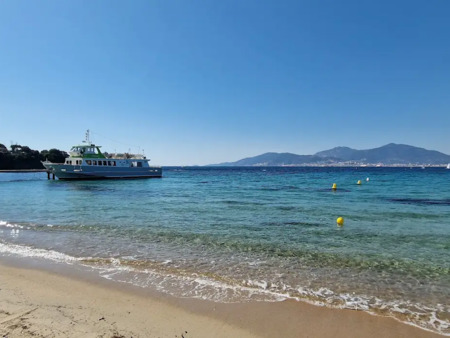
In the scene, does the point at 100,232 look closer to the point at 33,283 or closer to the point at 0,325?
the point at 33,283

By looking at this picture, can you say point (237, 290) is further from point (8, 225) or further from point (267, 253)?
point (8, 225)

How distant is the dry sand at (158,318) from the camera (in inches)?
156

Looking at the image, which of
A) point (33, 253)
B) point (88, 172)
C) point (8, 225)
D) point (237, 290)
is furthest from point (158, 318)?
point (88, 172)

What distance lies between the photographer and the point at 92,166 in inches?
1781

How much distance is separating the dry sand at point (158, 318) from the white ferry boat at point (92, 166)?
142 ft

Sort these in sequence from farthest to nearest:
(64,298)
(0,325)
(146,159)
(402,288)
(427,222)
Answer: (146,159), (427,222), (402,288), (64,298), (0,325)

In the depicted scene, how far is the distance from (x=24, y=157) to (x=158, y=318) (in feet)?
384

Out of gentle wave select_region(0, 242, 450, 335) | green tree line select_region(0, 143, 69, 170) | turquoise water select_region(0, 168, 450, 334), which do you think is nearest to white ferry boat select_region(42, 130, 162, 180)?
turquoise water select_region(0, 168, 450, 334)

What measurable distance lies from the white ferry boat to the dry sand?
4336 cm

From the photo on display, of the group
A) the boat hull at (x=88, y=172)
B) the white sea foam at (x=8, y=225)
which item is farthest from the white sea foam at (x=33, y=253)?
the boat hull at (x=88, y=172)

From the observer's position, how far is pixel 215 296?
5195mm

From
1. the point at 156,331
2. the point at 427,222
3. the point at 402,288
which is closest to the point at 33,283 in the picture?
the point at 156,331

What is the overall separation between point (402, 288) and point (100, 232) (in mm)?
9511

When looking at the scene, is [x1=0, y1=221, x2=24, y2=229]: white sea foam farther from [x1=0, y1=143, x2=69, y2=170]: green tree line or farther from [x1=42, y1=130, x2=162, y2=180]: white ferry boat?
[x1=0, y1=143, x2=69, y2=170]: green tree line
